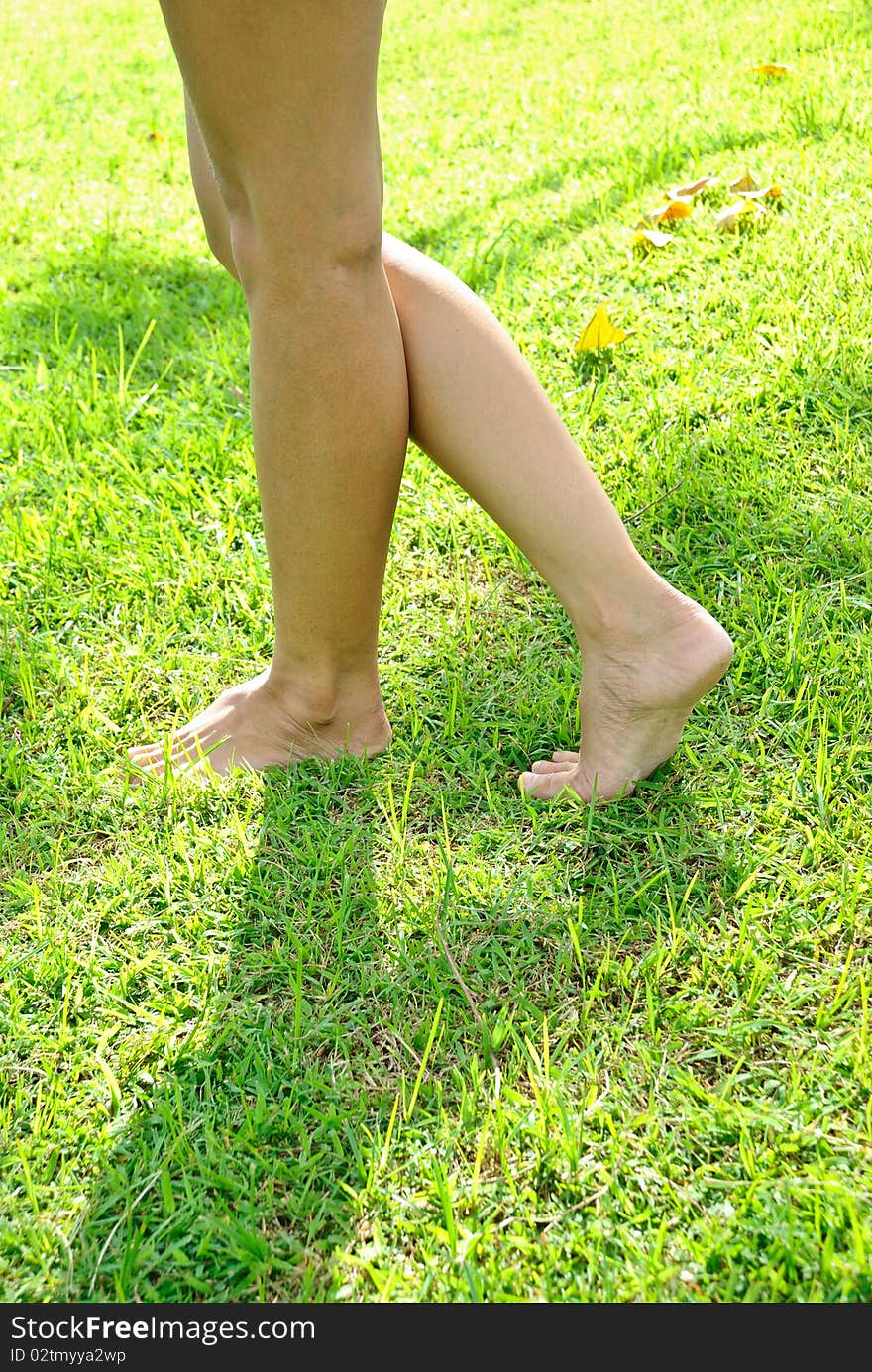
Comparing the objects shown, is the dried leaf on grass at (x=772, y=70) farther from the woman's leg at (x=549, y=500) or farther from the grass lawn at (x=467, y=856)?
the woman's leg at (x=549, y=500)

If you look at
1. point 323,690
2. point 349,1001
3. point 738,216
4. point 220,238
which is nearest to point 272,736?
point 323,690

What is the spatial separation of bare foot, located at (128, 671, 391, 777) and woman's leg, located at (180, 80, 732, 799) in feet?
1.16

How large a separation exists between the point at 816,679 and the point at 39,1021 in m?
1.16

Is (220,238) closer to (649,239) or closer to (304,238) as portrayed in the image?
(304,238)

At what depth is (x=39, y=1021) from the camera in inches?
55.0

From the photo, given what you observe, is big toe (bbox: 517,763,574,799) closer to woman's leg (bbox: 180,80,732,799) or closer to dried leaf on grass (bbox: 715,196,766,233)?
woman's leg (bbox: 180,80,732,799)

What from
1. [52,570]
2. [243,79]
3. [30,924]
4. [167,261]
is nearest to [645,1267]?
[30,924]

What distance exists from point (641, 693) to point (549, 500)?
28cm

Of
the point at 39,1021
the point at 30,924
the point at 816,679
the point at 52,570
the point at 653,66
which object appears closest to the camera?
the point at 39,1021

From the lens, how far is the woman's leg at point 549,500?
1.51 meters

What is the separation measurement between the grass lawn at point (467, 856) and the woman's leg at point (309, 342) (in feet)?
0.42

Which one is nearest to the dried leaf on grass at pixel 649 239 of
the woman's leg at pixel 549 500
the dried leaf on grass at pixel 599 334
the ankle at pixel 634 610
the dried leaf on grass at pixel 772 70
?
the dried leaf on grass at pixel 599 334

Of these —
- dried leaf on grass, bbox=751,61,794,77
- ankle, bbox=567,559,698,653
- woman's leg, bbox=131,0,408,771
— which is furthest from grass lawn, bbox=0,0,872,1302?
dried leaf on grass, bbox=751,61,794,77

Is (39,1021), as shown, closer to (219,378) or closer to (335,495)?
(335,495)
